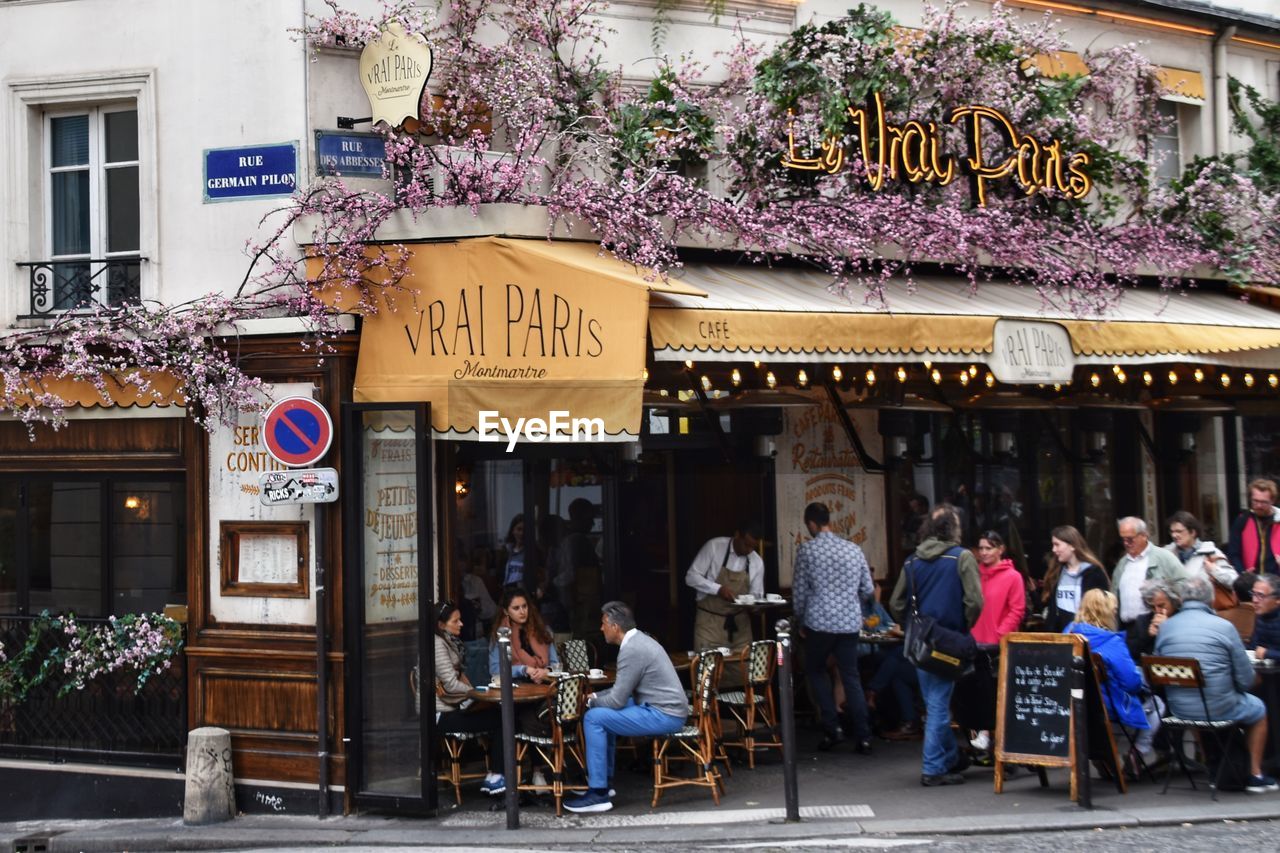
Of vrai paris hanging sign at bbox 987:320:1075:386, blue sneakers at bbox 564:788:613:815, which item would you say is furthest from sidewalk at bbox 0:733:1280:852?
vrai paris hanging sign at bbox 987:320:1075:386

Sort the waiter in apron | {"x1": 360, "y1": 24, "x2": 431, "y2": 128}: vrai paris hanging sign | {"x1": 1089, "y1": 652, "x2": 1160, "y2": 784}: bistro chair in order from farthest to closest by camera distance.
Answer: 1. the waiter in apron
2. {"x1": 360, "y1": 24, "x2": 431, "y2": 128}: vrai paris hanging sign
3. {"x1": 1089, "y1": 652, "x2": 1160, "y2": 784}: bistro chair

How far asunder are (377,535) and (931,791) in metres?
4.12

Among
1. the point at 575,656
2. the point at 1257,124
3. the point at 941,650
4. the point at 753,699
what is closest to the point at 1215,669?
the point at 941,650

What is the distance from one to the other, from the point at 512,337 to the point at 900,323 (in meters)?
2.87

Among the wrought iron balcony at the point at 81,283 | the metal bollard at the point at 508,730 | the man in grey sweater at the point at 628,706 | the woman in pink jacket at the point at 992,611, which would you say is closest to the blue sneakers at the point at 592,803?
the man in grey sweater at the point at 628,706

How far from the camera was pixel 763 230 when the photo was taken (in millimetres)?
11211

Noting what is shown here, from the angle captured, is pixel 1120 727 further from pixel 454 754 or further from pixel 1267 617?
pixel 454 754

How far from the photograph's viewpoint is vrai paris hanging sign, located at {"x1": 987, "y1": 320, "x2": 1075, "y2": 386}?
11.0 meters

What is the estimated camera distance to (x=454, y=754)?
33.5 feet

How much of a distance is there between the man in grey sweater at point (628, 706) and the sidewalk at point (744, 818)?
0.26 m

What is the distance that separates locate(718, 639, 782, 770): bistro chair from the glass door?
93.5 inches

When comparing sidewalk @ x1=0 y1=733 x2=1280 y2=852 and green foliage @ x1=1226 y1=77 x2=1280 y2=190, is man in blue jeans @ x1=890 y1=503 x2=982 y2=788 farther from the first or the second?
green foliage @ x1=1226 y1=77 x2=1280 y2=190

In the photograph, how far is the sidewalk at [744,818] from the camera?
29.8ft

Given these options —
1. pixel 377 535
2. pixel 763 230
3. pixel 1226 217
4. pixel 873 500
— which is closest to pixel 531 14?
pixel 763 230
